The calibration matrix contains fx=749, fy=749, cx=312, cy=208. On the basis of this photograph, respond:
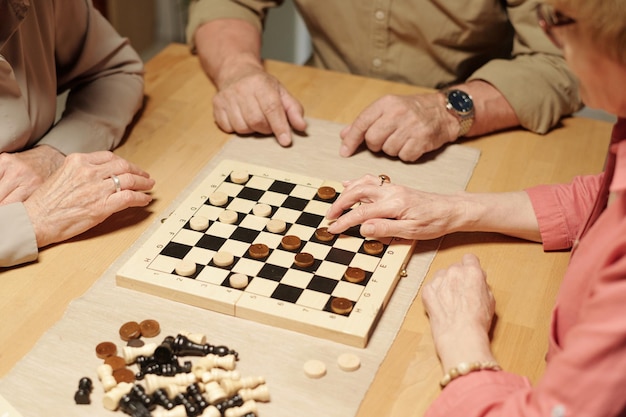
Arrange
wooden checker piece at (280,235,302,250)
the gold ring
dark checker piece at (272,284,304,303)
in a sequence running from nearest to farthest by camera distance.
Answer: dark checker piece at (272,284,304,303) < wooden checker piece at (280,235,302,250) < the gold ring

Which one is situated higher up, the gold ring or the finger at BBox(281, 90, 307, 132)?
the gold ring

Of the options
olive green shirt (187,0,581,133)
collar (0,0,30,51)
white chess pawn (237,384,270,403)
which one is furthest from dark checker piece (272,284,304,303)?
olive green shirt (187,0,581,133)

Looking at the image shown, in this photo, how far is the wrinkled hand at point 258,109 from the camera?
6.14 ft

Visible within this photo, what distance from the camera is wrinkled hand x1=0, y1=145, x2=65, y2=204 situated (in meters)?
1.52

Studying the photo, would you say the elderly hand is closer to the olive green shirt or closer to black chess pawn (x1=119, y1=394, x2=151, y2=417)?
black chess pawn (x1=119, y1=394, x2=151, y2=417)

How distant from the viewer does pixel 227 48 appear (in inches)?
84.6

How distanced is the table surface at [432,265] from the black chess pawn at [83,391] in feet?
0.49

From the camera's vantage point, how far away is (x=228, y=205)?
5.17 feet

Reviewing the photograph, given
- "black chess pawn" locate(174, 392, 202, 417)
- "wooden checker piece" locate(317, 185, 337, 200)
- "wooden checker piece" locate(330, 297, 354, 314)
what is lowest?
"wooden checker piece" locate(317, 185, 337, 200)

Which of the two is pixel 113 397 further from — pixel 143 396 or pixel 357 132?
pixel 357 132

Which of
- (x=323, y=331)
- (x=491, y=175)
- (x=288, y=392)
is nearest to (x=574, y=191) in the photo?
(x=491, y=175)

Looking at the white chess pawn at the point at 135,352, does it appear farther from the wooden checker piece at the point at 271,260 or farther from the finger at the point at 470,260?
the finger at the point at 470,260

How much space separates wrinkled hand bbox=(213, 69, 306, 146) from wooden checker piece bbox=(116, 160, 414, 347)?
26cm

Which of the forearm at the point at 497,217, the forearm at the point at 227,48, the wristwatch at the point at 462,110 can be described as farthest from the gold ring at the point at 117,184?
the wristwatch at the point at 462,110
